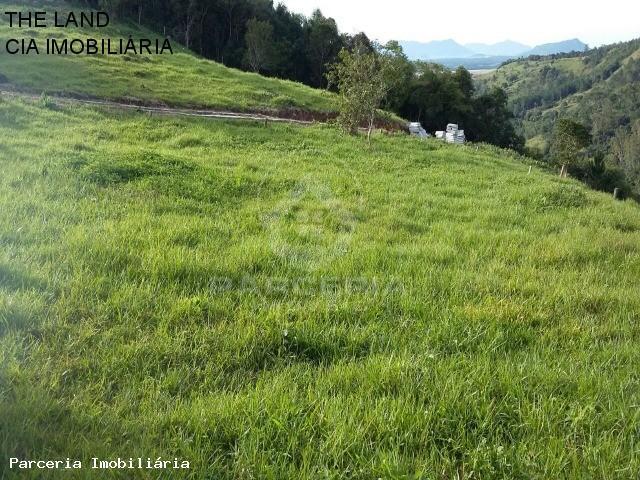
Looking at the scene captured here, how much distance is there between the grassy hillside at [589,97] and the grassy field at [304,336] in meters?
133

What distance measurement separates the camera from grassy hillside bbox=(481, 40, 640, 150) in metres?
138

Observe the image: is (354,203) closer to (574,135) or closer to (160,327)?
(160,327)

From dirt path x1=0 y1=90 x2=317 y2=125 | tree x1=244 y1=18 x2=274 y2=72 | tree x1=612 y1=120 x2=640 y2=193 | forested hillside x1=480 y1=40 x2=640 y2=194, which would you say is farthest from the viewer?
forested hillside x1=480 y1=40 x2=640 y2=194

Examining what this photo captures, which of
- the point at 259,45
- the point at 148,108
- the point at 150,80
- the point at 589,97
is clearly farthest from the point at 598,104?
the point at 148,108

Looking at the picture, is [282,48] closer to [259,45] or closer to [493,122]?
[259,45]

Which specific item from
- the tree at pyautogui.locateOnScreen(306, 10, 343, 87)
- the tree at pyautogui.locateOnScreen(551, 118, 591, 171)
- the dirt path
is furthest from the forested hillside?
the dirt path

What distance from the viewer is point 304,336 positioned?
4.15 metres

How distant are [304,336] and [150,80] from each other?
27.0 meters

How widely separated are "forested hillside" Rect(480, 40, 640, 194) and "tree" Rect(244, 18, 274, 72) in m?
68.9

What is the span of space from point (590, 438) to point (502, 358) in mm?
1027

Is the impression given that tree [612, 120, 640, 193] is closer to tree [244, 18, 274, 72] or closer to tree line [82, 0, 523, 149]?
tree line [82, 0, 523, 149]

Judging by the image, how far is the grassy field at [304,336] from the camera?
293 cm

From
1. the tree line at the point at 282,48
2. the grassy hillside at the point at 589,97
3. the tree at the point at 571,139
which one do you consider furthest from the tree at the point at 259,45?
the grassy hillside at the point at 589,97

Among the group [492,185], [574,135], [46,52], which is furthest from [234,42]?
[492,185]
